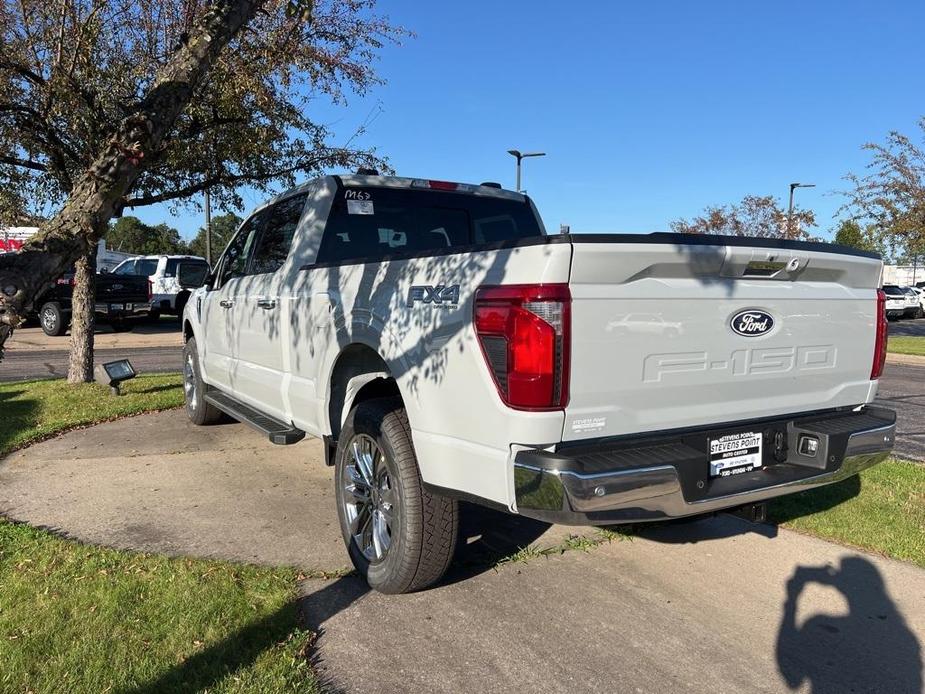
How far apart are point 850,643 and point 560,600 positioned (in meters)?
1.23

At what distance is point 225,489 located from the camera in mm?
4957

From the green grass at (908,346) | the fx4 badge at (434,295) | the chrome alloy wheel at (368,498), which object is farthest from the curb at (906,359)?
the fx4 badge at (434,295)

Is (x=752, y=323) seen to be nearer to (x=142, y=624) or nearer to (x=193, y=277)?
(x=142, y=624)

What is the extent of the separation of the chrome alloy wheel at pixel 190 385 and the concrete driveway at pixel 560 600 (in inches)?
72.9

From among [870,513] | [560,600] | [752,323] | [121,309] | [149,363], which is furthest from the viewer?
[121,309]

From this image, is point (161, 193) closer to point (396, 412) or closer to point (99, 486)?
point (99, 486)

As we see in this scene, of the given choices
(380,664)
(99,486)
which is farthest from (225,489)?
(380,664)

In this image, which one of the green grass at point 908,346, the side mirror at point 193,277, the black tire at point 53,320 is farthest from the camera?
the black tire at point 53,320

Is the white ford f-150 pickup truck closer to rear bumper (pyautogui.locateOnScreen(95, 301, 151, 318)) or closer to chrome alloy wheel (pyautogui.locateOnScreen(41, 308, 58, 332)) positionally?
rear bumper (pyautogui.locateOnScreen(95, 301, 151, 318))

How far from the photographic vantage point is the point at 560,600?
10.9 feet

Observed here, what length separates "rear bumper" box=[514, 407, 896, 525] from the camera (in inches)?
99.2

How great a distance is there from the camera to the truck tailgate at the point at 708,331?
103 inches

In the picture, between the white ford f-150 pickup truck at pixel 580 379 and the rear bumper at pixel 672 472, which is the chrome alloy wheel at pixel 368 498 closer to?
the white ford f-150 pickup truck at pixel 580 379

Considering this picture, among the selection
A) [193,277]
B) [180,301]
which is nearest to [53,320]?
[180,301]
